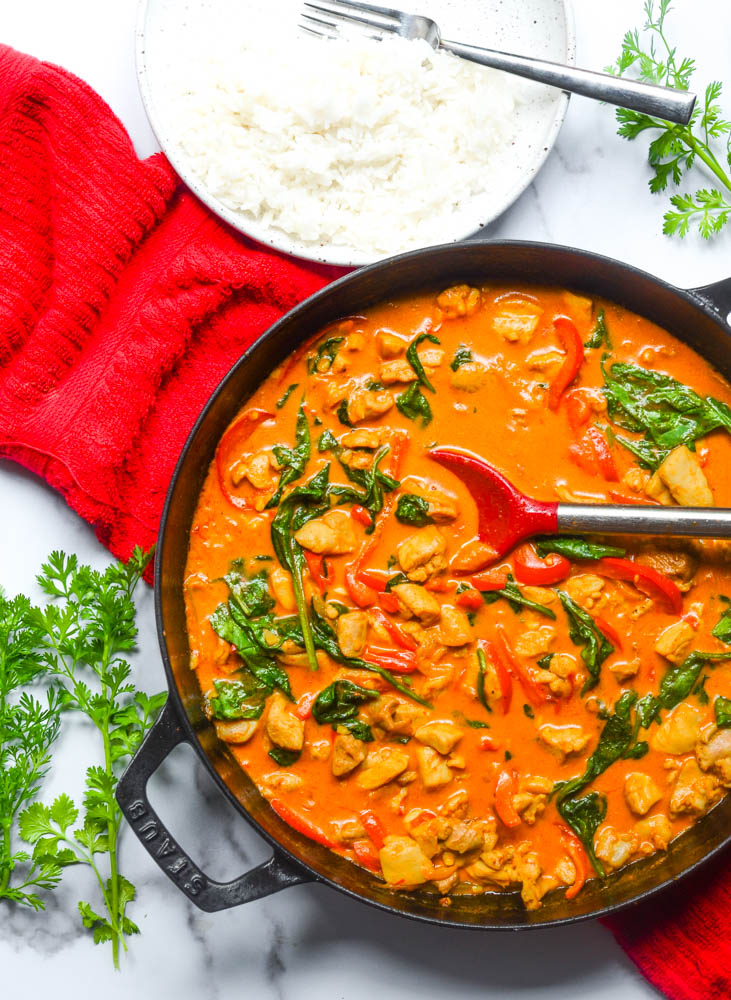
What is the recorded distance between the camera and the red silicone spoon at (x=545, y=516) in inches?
142

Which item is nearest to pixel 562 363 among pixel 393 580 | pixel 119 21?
pixel 393 580

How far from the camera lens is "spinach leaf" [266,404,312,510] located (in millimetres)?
4016

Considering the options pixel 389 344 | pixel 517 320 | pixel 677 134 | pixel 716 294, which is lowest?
pixel 389 344

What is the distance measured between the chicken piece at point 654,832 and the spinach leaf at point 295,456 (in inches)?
79.8

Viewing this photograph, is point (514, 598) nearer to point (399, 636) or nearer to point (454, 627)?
point (454, 627)

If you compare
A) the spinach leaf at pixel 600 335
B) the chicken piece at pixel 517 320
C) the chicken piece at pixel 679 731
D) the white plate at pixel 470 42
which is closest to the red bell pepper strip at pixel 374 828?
the chicken piece at pixel 679 731

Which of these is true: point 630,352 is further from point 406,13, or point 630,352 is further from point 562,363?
point 406,13

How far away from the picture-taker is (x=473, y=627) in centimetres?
391

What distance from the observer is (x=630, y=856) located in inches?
156

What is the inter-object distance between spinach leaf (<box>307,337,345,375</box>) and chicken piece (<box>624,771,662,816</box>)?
83.9 inches

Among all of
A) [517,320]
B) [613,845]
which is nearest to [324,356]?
[517,320]

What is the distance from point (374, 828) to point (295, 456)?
157 cm

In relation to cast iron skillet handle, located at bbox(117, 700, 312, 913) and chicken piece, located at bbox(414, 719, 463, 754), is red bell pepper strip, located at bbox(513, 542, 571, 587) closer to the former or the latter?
chicken piece, located at bbox(414, 719, 463, 754)

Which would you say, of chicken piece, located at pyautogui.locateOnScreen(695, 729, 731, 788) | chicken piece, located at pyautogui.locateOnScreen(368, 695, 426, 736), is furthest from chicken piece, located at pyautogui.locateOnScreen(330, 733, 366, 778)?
chicken piece, located at pyautogui.locateOnScreen(695, 729, 731, 788)
